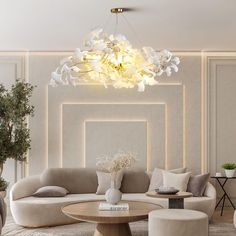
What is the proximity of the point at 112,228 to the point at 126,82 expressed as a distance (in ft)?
5.18

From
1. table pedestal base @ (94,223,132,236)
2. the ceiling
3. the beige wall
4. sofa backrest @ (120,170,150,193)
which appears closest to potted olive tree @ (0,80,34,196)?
the beige wall

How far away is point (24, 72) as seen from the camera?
7.52 m

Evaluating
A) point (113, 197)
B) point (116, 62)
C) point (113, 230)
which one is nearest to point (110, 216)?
point (113, 230)

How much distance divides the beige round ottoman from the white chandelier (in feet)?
4.06

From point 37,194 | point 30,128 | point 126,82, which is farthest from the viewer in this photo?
point 30,128

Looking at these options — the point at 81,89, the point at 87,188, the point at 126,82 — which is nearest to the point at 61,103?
the point at 81,89

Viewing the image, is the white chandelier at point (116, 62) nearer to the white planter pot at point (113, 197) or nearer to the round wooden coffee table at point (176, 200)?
the white planter pot at point (113, 197)

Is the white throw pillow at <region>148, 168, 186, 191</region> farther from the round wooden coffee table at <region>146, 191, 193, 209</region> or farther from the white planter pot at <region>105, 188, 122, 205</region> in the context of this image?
the white planter pot at <region>105, 188, 122, 205</region>

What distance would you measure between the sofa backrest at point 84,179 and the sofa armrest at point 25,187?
0.34 feet

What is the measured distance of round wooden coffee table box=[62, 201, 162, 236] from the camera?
15.5 ft

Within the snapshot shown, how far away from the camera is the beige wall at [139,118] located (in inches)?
294

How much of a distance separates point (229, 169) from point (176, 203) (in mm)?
1971

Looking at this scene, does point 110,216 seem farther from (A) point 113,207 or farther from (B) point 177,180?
(B) point 177,180

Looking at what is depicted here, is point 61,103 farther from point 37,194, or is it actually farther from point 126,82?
point 126,82
